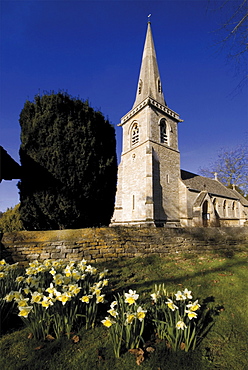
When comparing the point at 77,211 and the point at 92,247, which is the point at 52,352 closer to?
the point at 92,247

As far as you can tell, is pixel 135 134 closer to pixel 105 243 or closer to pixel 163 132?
pixel 163 132

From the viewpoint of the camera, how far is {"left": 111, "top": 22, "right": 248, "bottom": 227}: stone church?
17.2m

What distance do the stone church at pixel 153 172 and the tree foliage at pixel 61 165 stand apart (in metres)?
9.99

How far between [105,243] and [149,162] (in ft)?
42.5

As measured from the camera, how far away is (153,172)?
1769 centimetres

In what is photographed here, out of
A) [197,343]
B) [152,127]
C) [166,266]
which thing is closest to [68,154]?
[166,266]

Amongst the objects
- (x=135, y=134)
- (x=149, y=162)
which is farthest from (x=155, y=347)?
(x=135, y=134)

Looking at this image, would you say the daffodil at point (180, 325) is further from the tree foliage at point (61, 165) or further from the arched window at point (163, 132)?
the arched window at point (163, 132)

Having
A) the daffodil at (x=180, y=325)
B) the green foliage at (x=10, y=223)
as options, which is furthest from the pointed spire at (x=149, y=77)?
the daffodil at (x=180, y=325)

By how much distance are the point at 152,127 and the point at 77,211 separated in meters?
15.2

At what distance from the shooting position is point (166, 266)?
16.8 ft

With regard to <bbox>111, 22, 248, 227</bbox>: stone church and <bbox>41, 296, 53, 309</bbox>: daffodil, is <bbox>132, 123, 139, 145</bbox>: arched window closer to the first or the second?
<bbox>111, 22, 248, 227</bbox>: stone church

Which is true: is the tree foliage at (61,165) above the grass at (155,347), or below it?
above

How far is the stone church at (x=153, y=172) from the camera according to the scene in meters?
17.2
